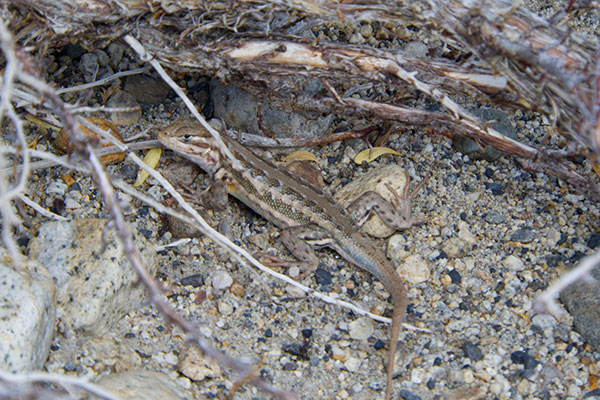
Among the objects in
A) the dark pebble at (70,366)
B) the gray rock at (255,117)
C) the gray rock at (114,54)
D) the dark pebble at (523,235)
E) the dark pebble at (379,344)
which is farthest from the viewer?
the gray rock at (114,54)

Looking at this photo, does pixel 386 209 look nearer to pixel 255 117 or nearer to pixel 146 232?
pixel 255 117

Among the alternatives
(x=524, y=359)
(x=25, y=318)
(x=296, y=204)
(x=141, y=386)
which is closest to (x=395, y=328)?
(x=524, y=359)

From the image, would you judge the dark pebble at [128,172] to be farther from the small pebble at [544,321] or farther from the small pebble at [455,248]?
the small pebble at [544,321]

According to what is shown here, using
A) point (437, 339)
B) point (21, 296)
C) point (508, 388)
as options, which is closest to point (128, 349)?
point (21, 296)

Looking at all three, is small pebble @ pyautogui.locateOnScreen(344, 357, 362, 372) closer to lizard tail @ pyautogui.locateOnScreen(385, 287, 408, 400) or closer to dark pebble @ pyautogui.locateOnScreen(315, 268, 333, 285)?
lizard tail @ pyautogui.locateOnScreen(385, 287, 408, 400)

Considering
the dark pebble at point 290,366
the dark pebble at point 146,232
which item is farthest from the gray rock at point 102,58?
the dark pebble at point 290,366

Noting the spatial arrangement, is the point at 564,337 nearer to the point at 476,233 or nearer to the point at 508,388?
the point at 508,388
